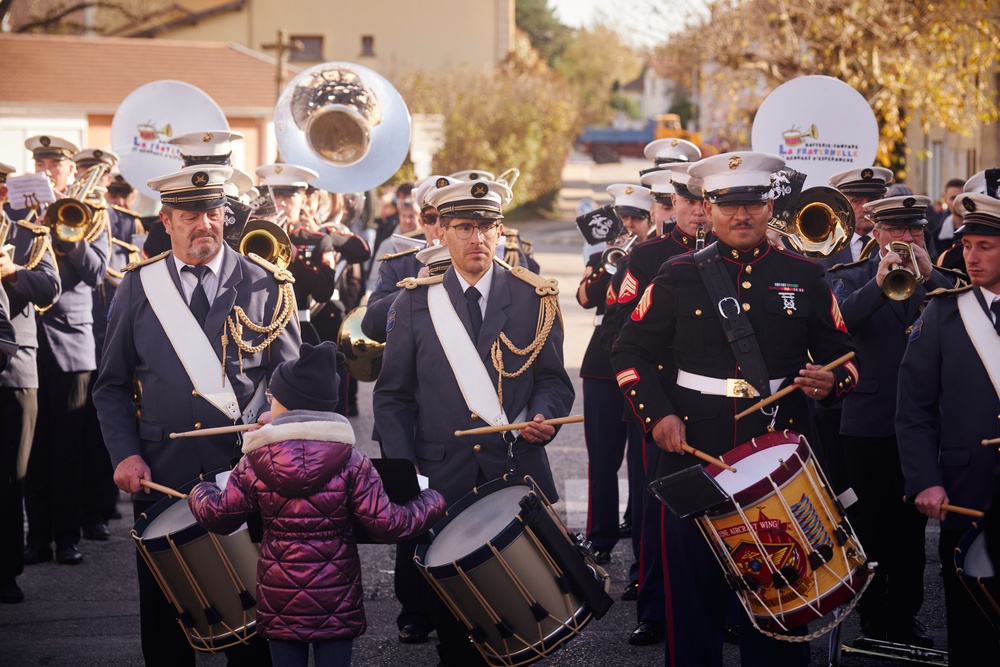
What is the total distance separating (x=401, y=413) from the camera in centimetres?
550

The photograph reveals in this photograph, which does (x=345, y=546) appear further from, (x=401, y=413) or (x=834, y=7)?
(x=834, y=7)

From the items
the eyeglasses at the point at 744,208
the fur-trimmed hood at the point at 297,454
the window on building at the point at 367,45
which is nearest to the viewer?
the fur-trimmed hood at the point at 297,454

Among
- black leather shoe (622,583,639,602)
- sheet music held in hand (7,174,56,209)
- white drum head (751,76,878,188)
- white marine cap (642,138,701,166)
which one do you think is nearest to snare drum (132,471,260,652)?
black leather shoe (622,583,639,602)

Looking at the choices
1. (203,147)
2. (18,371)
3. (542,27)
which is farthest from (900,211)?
(542,27)

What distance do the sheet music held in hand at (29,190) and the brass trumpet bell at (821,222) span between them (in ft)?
13.8

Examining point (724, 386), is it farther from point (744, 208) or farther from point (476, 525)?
point (476, 525)

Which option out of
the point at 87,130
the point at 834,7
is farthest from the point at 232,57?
the point at 834,7

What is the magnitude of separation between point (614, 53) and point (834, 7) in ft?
202

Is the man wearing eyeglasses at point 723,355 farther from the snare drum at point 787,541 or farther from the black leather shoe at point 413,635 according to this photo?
the black leather shoe at point 413,635

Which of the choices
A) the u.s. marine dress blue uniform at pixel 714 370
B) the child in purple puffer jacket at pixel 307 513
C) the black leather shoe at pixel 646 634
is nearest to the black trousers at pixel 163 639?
the child in purple puffer jacket at pixel 307 513

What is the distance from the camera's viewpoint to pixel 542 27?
7856 centimetres

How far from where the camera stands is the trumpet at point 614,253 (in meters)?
7.42

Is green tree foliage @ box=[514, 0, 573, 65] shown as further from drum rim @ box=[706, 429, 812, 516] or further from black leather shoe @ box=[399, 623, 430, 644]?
drum rim @ box=[706, 429, 812, 516]

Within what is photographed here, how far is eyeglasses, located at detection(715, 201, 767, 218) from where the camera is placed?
4.96 m
